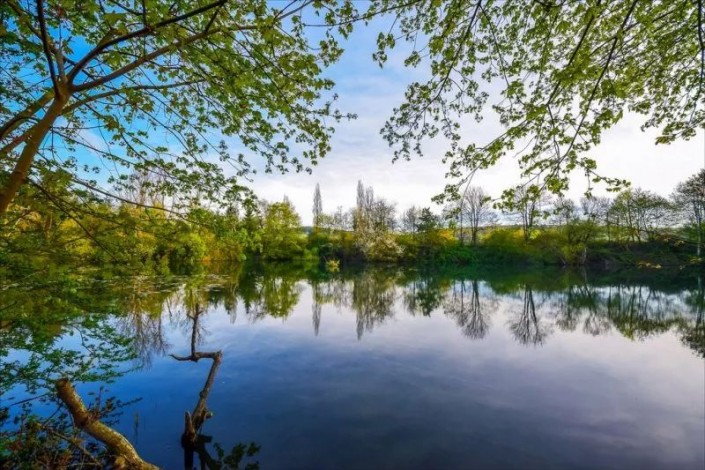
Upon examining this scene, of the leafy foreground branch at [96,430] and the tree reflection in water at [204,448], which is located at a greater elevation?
the leafy foreground branch at [96,430]

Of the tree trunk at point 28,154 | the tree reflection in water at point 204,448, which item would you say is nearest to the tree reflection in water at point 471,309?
the tree reflection in water at point 204,448

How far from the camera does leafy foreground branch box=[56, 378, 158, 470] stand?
198 inches

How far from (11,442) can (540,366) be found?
43.4ft

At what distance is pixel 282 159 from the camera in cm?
553

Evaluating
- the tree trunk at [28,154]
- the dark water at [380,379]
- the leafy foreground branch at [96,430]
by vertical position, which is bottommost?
the dark water at [380,379]

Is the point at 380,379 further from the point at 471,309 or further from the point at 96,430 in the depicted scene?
the point at 471,309

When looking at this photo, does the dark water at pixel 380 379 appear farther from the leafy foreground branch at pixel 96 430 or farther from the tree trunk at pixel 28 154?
the tree trunk at pixel 28 154

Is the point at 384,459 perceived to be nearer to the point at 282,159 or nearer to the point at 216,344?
the point at 282,159

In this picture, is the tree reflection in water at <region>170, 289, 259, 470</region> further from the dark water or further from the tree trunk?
the tree trunk

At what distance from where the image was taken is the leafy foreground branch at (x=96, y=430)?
5027mm

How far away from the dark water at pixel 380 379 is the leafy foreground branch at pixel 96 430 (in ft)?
1.72

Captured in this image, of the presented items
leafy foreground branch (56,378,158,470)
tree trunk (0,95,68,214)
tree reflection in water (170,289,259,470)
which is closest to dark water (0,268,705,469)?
tree reflection in water (170,289,259,470)

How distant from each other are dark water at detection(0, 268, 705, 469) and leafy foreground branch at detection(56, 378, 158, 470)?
524mm

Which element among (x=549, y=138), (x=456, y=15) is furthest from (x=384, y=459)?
(x=456, y=15)
